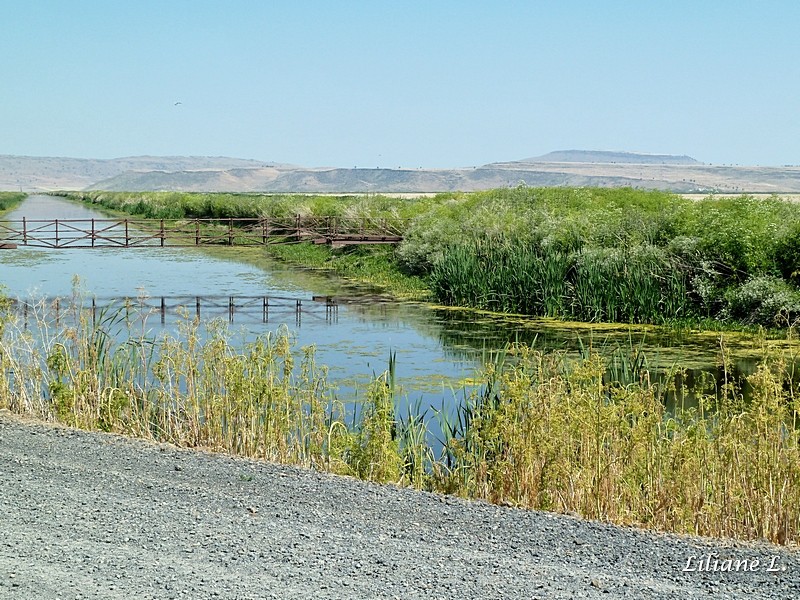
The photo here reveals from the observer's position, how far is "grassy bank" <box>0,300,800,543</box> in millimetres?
7238

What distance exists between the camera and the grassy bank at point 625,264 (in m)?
21.9

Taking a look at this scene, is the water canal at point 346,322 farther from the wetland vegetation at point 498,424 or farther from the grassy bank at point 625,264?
the grassy bank at point 625,264

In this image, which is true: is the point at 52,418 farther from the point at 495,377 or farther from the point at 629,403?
the point at 629,403

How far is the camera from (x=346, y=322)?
22.5 meters

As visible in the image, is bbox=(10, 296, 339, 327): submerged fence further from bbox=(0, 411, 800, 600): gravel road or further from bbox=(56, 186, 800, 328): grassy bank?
bbox=(0, 411, 800, 600): gravel road

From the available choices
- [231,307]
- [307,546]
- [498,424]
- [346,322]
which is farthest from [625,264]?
[307,546]

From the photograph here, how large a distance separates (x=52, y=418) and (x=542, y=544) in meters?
5.72

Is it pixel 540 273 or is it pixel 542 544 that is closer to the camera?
pixel 542 544

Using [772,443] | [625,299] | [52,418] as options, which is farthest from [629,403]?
[625,299]

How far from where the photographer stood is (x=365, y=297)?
2764 cm

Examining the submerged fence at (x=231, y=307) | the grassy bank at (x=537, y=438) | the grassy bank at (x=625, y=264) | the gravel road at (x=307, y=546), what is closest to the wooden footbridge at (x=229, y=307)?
the submerged fence at (x=231, y=307)

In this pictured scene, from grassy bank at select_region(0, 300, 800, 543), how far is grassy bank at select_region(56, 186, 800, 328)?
415 inches

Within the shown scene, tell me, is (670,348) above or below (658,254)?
below

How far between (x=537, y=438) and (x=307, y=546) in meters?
2.45
